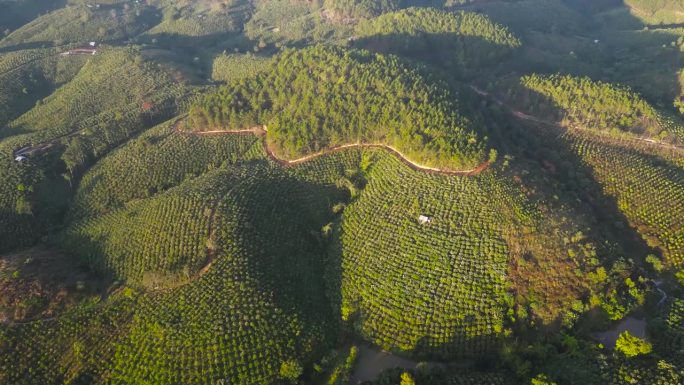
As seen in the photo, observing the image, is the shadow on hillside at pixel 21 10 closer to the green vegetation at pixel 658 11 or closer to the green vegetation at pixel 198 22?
A: the green vegetation at pixel 198 22

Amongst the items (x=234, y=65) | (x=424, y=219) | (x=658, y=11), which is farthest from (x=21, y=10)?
(x=658, y=11)

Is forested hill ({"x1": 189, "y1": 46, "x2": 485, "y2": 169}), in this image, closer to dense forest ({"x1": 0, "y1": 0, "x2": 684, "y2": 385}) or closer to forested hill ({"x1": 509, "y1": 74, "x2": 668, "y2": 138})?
dense forest ({"x1": 0, "y1": 0, "x2": 684, "y2": 385})

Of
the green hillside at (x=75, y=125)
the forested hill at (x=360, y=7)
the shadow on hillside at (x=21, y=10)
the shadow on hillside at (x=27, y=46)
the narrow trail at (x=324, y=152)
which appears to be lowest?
the narrow trail at (x=324, y=152)

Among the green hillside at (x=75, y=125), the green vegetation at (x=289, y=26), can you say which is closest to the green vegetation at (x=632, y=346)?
the green hillside at (x=75, y=125)

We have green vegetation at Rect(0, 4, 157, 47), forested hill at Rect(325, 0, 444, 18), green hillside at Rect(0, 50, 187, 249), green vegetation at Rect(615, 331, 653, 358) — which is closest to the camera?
green vegetation at Rect(615, 331, 653, 358)

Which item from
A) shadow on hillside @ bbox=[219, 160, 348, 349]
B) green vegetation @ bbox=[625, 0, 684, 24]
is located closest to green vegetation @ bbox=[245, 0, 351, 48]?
shadow on hillside @ bbox=[219, 160, 348, 349]

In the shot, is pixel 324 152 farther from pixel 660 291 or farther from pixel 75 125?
pixel 75 125
